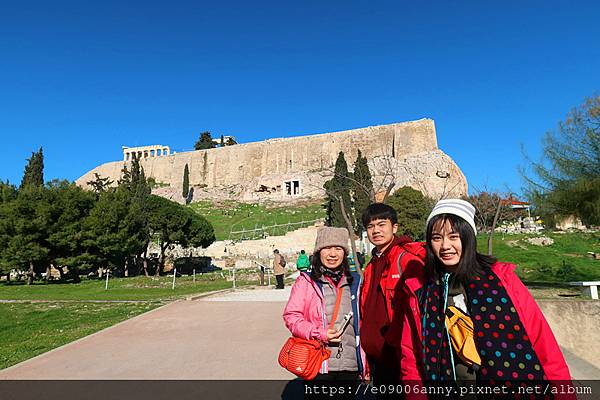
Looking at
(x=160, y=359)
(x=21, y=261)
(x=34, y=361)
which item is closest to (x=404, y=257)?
(x=160, y=359)

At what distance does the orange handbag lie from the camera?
2129 mm

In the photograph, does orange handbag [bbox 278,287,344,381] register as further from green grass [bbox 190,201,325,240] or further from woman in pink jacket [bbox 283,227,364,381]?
green grass [bbox 190,201,325,240]

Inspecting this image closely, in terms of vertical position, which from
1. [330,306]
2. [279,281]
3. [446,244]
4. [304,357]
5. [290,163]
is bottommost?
[279,281]

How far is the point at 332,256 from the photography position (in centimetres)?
248

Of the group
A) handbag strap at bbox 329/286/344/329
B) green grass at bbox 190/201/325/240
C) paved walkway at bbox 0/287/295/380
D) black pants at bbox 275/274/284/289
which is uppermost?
green grass at bbox 190/201/325/240

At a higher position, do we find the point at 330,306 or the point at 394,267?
the point at 394,267

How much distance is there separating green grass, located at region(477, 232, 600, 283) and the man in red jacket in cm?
1059

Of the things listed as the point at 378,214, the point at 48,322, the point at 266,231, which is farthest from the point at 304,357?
the point at 266,231

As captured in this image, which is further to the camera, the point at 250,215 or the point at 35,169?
the point at 250,215

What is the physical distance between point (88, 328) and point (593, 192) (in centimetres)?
1096

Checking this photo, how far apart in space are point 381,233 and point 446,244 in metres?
0.80

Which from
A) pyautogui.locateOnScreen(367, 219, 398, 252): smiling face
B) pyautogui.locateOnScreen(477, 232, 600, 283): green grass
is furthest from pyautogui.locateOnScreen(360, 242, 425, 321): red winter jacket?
pyautogui.locateOnScreen(477, 232, 600, 283): green grass

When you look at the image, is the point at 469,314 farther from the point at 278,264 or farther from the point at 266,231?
the point at 266,231

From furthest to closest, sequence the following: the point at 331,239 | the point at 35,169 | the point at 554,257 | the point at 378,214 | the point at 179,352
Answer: the point at 35,169
the point at 554,257
the point at 179,352
the point at 378,214
the point at 331,239
